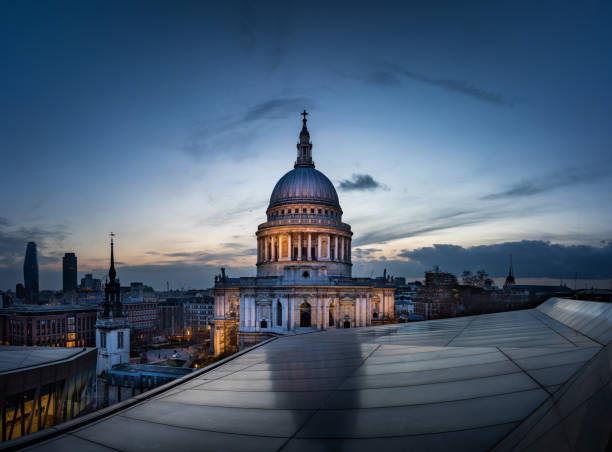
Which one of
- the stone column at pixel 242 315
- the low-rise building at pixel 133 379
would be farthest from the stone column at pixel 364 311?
the low-rise building at pixel 133 379

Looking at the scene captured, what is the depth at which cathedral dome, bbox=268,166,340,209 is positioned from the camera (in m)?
91.4

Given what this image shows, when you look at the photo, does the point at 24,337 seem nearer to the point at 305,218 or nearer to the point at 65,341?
the point at 65,341

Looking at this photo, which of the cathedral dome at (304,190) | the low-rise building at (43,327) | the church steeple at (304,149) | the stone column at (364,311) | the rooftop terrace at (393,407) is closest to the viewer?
the rooftop terrace at (393,407)

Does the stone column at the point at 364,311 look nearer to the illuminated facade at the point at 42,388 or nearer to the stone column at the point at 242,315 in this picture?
the stone column at the point at 242,315

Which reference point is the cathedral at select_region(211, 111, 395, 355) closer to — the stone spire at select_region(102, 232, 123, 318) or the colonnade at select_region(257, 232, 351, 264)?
the colonnade at select_region(257, 232, 351, 264)

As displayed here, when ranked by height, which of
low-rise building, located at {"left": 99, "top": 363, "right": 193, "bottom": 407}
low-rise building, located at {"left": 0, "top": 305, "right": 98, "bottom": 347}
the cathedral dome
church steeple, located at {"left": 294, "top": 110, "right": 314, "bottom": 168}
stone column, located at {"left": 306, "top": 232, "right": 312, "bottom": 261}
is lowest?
low-rise building, located at {"left": 0, "top": 305, "right": 98, "bottom": 347}

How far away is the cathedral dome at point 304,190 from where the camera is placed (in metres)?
91.4

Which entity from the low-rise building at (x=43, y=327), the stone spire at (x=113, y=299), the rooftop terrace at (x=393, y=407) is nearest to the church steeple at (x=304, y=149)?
the stone spire at (x=113, y=299)

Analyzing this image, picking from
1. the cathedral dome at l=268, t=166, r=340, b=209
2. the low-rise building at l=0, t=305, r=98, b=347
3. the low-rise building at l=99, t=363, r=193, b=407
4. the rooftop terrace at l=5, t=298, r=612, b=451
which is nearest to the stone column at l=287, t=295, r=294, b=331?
the low-rise building at l=99, t=363, r=193, b=407

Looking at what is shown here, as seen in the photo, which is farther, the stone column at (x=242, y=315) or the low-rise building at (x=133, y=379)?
the stone column at (x=242, y=315)

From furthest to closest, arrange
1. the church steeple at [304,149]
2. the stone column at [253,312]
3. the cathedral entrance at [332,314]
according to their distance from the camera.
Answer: the church steeple at [304,149]
the stone column at [253,312]
the cathedral entrance at [332,314]

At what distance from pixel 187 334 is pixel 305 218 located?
311 ft

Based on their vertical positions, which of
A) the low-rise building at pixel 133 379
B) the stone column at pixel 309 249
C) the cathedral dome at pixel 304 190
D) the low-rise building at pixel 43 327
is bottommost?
the low-rise building at pixel 43 327

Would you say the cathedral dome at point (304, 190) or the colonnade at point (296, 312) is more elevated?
the cathedral dome at point (304, 190)
